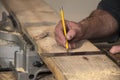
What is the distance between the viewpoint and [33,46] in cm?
137

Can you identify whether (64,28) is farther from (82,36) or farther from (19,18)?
(19,18)

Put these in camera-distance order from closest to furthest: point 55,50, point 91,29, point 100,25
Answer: point 55,50 → point 91,29 → point 100,25

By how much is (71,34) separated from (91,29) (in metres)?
0.36

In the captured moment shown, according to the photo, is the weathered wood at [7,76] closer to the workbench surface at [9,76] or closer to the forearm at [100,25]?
the workbench surface at [9,76]

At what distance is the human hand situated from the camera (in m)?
1.32

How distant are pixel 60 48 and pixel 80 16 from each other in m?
1.64

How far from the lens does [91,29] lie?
1.67 m

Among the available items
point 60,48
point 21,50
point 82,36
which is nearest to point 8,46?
point 21,50

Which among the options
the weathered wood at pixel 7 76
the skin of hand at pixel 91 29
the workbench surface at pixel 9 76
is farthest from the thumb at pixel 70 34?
the weathered wood at pixel 7 76

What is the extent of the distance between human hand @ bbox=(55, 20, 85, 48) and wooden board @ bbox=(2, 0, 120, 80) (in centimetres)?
3

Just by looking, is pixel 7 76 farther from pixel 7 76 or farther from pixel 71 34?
pixel 71 34

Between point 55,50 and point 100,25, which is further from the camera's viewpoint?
point 100,25

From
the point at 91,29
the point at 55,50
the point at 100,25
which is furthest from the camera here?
the point at 100,25

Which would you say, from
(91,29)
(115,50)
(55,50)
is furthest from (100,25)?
(55,50)
